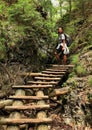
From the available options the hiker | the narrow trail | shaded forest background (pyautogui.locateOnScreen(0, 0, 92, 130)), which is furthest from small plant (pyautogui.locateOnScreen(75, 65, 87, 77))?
the hiker

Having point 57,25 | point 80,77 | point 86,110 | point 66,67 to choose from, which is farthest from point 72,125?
point 57,25

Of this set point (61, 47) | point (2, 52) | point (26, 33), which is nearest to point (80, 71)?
point (2, 52)

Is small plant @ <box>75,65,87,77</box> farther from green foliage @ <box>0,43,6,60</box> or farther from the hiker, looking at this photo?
the hiker

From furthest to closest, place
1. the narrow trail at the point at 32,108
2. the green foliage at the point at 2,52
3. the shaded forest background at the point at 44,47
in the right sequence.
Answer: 1. the green foliage at the point at 2,52
2. the shaded forest background at the point at 44,47
3. the narrow trail at the point at 32,108

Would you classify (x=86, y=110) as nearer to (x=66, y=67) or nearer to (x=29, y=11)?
(x=66, y=67)

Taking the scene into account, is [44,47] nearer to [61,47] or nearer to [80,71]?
[61,47]

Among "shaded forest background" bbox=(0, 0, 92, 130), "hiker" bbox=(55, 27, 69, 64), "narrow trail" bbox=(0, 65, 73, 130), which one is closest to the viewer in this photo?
"narrow trail" bbox=(0, 65, 73, 130)

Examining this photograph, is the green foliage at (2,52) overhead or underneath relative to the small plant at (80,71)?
overhead

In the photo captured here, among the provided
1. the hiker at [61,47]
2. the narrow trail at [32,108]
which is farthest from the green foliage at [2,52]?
the hiker at [61,47]

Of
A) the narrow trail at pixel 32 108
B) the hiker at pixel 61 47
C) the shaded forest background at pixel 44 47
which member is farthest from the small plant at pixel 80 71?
the hiker at pixel 61 47

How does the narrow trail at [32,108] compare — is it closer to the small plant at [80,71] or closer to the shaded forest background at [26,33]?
the small plant at [80,71]

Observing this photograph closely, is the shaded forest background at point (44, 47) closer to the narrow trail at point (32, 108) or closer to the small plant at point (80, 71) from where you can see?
the small plant at point (80, 71)

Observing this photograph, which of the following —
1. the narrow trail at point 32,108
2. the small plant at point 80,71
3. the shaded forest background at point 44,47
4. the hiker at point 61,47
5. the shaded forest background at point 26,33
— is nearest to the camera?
the narrow trail at point 32,108

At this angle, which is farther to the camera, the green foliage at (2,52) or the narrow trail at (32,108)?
the green foliage at (2,52)
